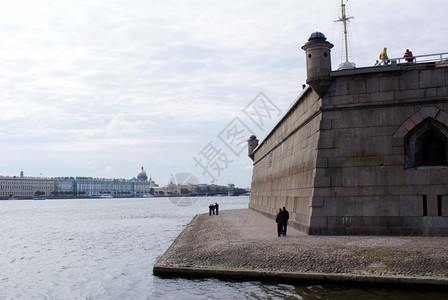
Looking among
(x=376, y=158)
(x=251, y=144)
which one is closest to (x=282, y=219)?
(x=376, y=158)

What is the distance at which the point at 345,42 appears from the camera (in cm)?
2691

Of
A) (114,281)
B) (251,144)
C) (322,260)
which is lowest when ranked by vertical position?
(114,281)

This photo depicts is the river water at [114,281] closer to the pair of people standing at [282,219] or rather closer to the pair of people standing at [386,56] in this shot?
the pair of people standing at [282,219]

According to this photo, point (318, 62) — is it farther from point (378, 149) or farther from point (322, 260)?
point (322, 260)

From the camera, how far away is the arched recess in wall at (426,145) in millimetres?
16781

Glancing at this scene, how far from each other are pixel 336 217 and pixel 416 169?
3485mm

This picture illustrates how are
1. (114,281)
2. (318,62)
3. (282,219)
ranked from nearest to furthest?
(114,281) → (282,219) → (318,62)

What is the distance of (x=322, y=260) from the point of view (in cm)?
1289

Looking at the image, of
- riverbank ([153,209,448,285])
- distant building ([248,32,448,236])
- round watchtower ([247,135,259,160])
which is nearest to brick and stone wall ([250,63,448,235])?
distant building ([248,32,448,236])

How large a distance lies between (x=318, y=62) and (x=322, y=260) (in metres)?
8.79

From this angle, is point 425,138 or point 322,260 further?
point 425,138

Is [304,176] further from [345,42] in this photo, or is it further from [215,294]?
[345,42]

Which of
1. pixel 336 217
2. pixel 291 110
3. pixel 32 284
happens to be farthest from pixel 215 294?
pixel 291 110

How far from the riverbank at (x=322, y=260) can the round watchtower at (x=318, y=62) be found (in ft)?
20.2
